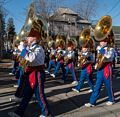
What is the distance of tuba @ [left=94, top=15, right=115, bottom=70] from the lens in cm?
841

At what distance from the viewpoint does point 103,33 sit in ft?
28.3

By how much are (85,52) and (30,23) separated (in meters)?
2.88

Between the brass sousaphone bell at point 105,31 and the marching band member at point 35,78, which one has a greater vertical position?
the brass sousaphone bell at point 105,31

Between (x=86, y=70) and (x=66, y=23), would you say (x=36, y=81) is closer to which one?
(x=86, y=70)

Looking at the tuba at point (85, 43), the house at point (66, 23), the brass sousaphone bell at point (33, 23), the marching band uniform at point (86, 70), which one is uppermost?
the house at point (66, 23)

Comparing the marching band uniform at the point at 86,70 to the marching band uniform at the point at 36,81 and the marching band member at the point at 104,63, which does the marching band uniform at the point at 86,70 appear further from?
the marching band uniform at the point at 36,81

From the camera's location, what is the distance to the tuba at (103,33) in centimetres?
841

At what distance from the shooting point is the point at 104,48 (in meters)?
8.25

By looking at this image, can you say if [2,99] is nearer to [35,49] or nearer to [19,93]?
[19,93]

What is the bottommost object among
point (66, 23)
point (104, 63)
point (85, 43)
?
point (104, 63)

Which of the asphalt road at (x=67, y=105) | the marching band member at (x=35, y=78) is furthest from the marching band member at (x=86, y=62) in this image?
the marching band member at (x=35, y=78)

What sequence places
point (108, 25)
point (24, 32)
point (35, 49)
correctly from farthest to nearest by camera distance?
point (108, 25), point (24, 32), point (35, 49)

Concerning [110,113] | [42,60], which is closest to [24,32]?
[42,60]

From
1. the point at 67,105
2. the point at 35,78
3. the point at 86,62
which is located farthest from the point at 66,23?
the point at 35,78
